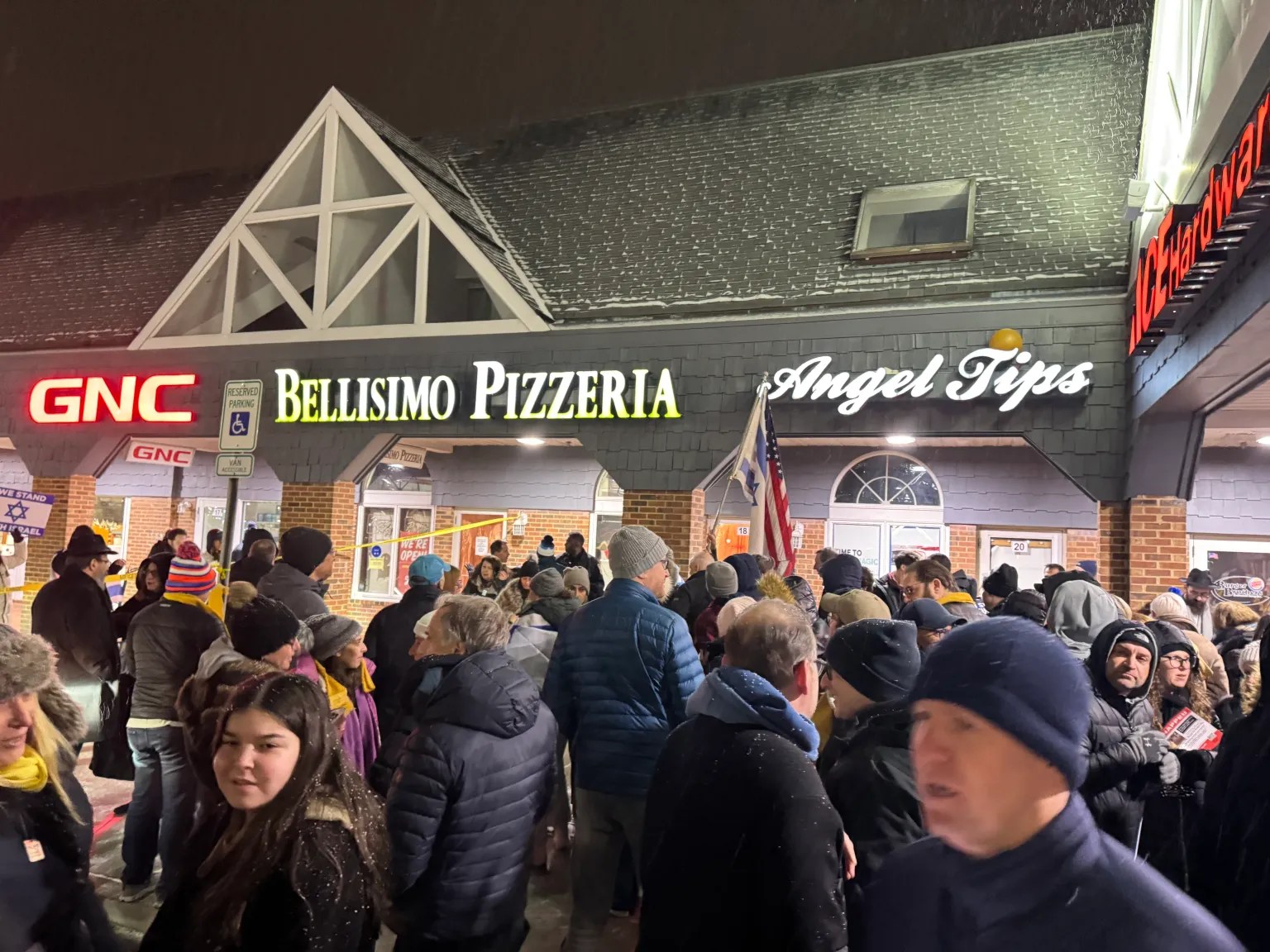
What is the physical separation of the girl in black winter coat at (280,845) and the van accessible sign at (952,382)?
315 inches

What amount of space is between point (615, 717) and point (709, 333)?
6.92 meters

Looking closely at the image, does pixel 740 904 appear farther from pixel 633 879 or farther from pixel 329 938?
pixel 633 879

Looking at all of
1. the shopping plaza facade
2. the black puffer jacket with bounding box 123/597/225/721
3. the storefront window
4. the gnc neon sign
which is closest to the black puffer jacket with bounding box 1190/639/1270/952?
the black puffer jacket with bounding box 123/597/225/721

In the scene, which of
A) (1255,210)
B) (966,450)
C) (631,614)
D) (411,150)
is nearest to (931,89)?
(966,450)

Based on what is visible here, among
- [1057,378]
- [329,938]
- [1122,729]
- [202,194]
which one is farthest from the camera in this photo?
[202,194]

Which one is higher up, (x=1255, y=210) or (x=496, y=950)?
(x=1255, y=210)

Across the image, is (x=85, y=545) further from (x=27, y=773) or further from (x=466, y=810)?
(x=466, y=810)

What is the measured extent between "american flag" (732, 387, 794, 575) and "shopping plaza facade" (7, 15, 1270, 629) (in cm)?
228

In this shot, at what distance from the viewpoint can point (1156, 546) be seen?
7973 millimetres

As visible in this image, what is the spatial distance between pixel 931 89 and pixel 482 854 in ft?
40.5

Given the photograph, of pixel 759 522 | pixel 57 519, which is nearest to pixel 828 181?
pixel 759 522

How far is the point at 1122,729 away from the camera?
3.43 meters

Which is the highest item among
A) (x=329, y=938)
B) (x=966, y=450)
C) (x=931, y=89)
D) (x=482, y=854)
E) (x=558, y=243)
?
(x=931, y=89)

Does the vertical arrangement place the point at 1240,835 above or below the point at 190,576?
below
